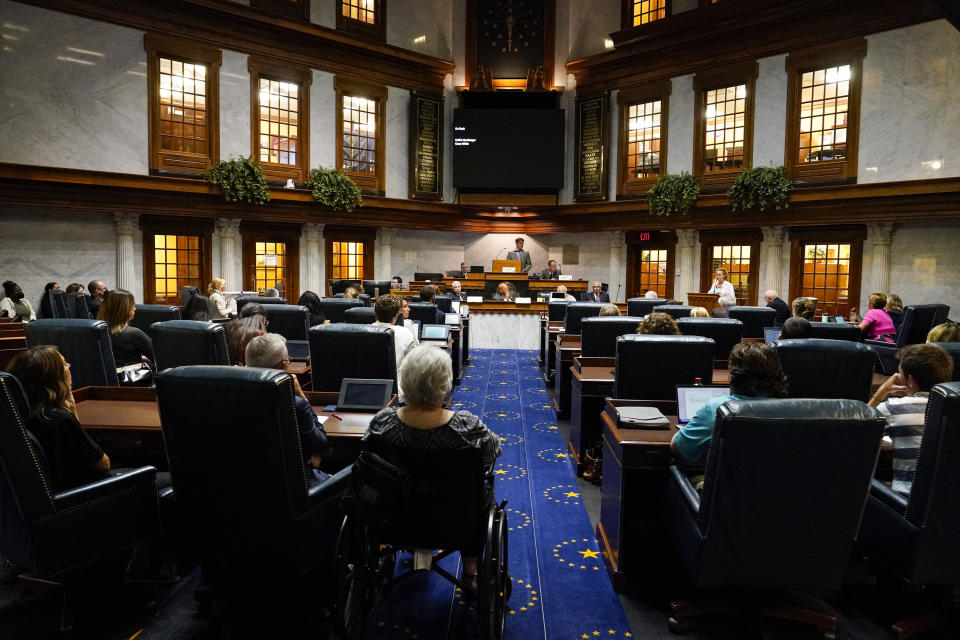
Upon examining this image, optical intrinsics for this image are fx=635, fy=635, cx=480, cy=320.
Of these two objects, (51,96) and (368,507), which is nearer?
(368,507)

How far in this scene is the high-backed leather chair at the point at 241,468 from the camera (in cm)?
240

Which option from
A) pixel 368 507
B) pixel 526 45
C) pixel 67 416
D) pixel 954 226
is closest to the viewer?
pixel 368 507

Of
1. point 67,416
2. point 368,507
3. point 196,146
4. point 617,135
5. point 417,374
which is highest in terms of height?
point 617,135

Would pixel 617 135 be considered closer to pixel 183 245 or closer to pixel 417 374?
pixel 183 245

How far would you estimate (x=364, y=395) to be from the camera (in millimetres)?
3670

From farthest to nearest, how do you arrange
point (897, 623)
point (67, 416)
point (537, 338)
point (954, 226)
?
point (537, 338)
point (954, 226)
point (897, 623)
point (67, 416)

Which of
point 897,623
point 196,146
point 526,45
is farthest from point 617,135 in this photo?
point 897,623

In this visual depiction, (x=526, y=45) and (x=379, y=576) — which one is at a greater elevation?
(x=526, y=45)

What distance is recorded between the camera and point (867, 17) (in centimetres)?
1058

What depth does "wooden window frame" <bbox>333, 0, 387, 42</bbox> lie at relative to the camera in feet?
44.1

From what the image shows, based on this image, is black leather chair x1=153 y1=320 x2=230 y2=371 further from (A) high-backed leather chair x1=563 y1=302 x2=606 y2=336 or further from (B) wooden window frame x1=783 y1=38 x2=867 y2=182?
(B) wooden window frame x1=783 y1=38 x2=867 y2=182

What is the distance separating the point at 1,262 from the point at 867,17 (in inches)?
583

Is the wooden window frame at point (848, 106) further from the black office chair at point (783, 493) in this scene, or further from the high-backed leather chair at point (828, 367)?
the black office chair at point (783, 493)

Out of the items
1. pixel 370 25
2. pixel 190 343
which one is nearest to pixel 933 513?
pixel 190 343
